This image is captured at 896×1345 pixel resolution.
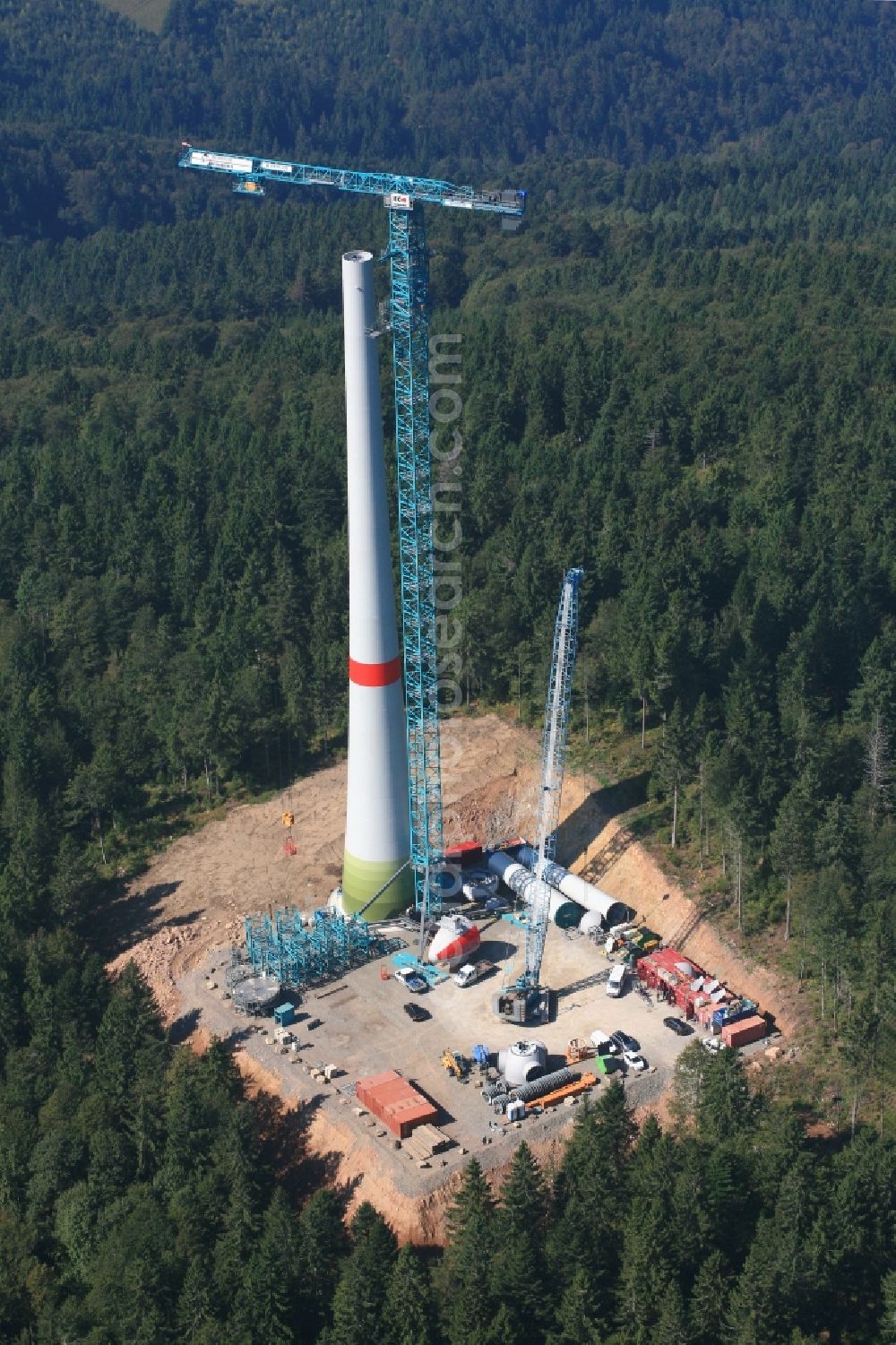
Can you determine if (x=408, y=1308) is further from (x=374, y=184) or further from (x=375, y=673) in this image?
(x=374, y=184)

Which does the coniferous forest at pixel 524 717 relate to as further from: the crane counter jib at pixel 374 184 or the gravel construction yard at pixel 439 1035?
the crane counter jib at pixel 374 184

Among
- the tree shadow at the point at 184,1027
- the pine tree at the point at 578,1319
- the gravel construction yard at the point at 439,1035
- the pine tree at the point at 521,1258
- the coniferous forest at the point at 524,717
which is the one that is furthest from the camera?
the tree shadow at the point at 184,1027

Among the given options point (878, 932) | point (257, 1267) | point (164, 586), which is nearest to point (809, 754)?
point (878, 932)

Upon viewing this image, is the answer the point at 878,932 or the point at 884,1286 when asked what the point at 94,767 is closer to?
the point at 878,932

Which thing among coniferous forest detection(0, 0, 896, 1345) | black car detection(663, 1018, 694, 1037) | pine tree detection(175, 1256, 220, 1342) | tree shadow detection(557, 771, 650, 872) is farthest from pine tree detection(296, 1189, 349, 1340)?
tree shadow detection(557, 771, 650, 872)

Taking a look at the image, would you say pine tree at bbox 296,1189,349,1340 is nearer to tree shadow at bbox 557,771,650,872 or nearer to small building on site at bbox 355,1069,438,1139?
small building on site at bbox 355,1069,438,1139

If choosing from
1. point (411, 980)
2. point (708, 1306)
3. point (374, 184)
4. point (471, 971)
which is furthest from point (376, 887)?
point (374, 184)

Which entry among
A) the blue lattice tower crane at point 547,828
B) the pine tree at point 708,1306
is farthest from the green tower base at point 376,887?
the pine tree at point 708,1306
